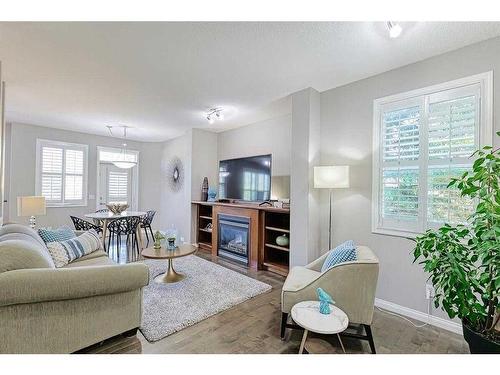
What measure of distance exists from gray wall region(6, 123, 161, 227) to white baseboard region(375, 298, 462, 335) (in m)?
6.31

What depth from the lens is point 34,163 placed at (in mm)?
5266

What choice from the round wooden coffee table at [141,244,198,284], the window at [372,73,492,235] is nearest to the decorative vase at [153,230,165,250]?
the round wooden coffee table at [141,244,198,284]

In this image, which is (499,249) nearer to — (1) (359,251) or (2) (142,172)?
(1) (359,251)

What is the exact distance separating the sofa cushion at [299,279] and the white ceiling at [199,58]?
7.03 feet

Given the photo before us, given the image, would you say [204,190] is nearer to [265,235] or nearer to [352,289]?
[265,235]

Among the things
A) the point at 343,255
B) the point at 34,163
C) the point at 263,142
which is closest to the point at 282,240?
the point at 343,255

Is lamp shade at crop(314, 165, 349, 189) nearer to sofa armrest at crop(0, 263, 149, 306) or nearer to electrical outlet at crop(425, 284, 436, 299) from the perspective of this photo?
electrical outlet at crop(425, 284, 436, 299)

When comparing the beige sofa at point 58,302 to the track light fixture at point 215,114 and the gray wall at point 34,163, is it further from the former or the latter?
the gray wall at point 34,163

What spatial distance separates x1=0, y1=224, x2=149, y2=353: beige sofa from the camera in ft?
5.10

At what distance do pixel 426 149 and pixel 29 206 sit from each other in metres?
4.97

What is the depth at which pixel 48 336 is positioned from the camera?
1.64 metres

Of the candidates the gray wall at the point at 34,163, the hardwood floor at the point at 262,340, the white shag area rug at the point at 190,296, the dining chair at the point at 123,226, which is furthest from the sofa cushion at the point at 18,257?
the gray wall at the point at 34,163
